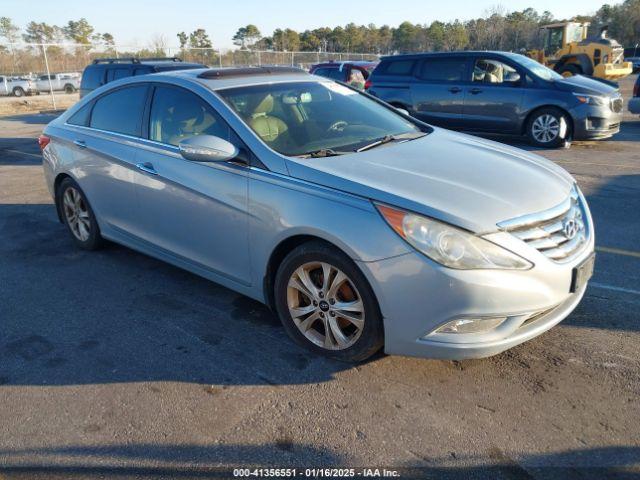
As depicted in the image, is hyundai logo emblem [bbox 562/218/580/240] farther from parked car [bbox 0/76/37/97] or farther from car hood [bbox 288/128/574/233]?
parked car [bbox 0/76/37/97]

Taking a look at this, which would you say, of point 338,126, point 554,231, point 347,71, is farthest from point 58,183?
point 347,71

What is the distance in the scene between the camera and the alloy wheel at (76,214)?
5254 mm

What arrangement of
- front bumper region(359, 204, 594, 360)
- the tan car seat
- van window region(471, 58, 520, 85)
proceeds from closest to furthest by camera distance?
front bumper region(359, 204, 594, 360) < the tan car seat < van window region(471, 58, 520, 85)

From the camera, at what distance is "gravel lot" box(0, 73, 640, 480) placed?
2557mm

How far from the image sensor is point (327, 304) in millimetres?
3221

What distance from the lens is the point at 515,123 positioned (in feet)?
34.8

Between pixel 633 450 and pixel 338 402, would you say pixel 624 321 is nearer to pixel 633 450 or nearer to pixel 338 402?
pixel 633 450

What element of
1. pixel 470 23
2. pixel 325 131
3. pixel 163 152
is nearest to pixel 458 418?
pixel 325 131

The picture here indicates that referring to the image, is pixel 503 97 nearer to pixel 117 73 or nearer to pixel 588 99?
pixel 588 99

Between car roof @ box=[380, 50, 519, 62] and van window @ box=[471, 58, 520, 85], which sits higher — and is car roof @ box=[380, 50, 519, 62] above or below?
above

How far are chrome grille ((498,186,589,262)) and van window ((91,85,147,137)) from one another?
3.02m

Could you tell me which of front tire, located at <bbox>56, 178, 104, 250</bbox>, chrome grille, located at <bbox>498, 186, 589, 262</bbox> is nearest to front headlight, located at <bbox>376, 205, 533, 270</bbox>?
chrome grille, located at <bbox>498, 186, 589, 262</bbox>

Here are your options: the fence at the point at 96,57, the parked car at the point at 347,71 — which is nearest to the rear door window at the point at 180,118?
the parked car at the point at 347,71

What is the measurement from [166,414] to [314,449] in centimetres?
82
